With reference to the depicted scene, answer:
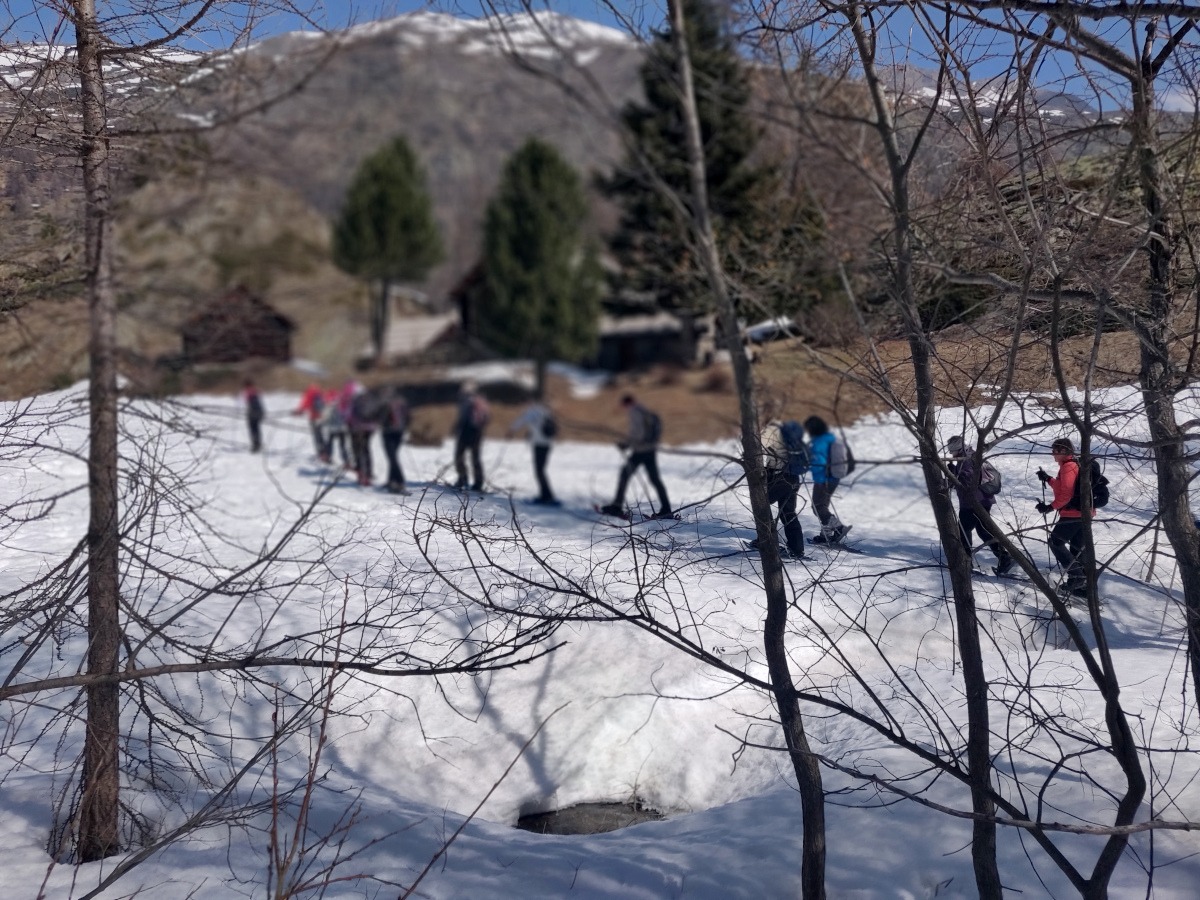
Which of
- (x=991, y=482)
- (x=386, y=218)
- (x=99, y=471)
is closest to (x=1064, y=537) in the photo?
(x=991, y=482)

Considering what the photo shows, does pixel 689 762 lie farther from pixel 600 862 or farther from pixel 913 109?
pixel 913 109

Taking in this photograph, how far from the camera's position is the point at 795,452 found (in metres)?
6.37

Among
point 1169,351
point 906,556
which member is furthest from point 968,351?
point 906,556

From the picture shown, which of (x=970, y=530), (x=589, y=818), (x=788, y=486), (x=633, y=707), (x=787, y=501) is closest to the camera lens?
(x=788, y=486)

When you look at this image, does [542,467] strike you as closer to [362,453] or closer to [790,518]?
[362,453]

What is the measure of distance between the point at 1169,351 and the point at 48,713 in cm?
739

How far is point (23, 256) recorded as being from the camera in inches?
254

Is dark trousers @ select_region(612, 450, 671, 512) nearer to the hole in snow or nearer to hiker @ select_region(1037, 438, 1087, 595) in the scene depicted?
the hole in snow

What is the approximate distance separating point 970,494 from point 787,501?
5.23 feet

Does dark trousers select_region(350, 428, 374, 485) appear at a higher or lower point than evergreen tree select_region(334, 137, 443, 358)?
lower

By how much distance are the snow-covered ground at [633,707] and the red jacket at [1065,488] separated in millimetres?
182

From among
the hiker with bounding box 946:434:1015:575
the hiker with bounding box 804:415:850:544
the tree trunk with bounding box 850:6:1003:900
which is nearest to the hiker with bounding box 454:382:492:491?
the hiker with bounding box 804:415:850:544

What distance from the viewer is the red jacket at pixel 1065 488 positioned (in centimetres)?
618

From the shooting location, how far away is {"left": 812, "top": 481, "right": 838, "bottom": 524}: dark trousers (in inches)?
285
